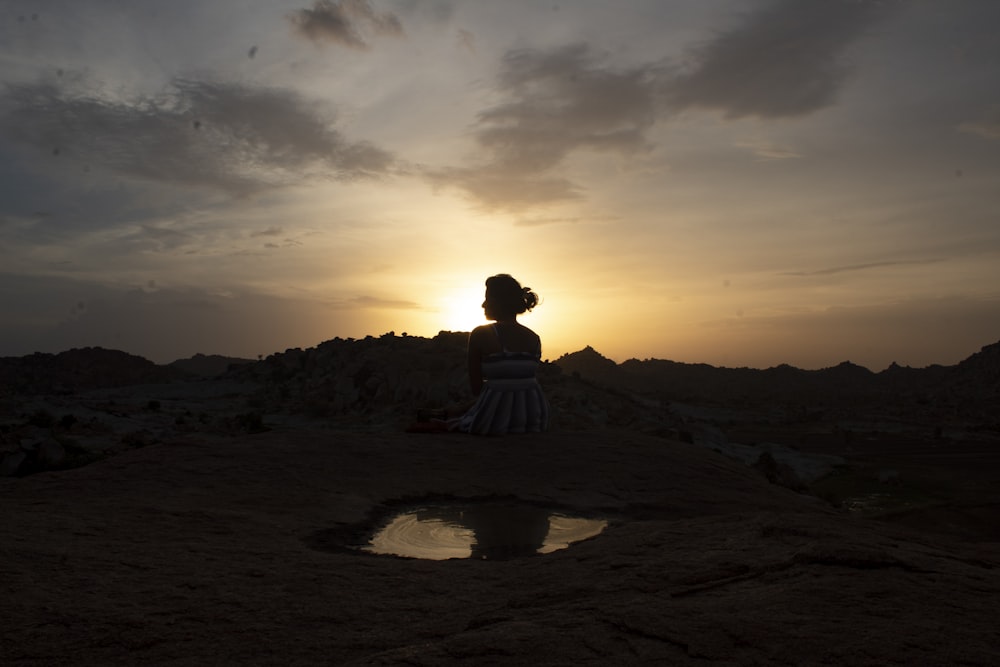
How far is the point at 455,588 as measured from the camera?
3.28m

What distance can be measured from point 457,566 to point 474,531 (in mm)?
952

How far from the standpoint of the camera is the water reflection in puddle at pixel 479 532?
13.9ft

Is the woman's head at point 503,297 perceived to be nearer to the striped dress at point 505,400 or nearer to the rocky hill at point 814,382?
the striped dress at point 505,400

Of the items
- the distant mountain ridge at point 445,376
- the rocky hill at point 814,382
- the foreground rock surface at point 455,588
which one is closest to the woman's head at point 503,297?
the foreground rock surface at point 455,588

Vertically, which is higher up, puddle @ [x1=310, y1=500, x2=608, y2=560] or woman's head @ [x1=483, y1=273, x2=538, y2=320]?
woman's head @ [x1=483, y1=273, x2=538, y2=320]

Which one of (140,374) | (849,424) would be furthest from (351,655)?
(140,374)

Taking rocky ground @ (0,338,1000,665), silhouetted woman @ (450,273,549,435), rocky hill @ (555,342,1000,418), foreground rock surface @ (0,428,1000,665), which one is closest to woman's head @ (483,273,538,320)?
silhouetted woman @ (450,273,549,435)

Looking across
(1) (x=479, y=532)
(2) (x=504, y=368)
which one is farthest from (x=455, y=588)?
(2) (x=504, y=368)

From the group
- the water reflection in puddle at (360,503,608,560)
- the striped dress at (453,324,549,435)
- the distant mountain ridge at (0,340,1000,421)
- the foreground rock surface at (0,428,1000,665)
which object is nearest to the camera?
the foreground rock surface at (0,428,1000,665)

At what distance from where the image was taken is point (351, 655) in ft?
8.04

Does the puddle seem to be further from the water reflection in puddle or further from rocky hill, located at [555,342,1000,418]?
rocky hill, located at [555,342,1000,418]

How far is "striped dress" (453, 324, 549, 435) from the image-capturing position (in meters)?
7.49

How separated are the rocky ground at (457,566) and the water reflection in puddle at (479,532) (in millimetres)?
224

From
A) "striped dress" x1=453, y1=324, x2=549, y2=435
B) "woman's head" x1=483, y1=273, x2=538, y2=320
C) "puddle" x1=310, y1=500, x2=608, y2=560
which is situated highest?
"woman's head" x1=483, y1=273, x2=538, y2=320
